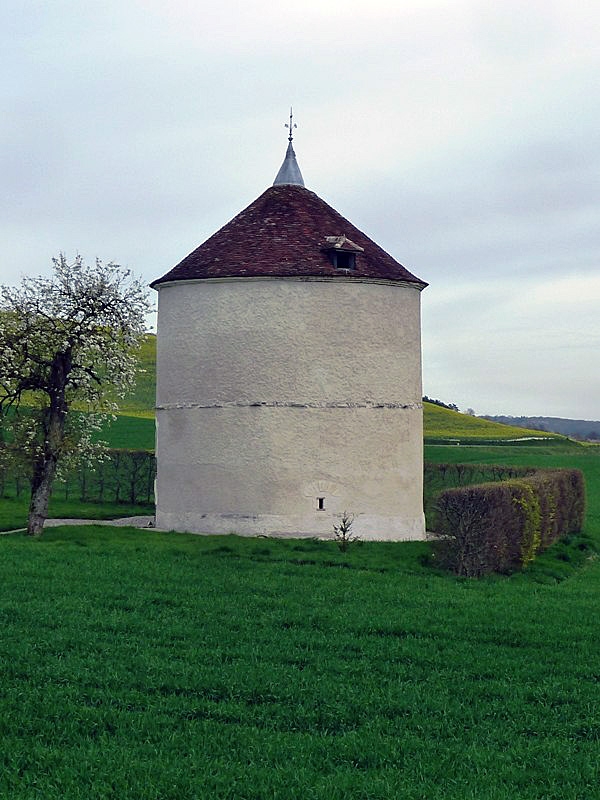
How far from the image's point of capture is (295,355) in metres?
28.7

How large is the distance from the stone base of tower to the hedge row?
4257 mm

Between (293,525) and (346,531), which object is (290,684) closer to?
(346,531)

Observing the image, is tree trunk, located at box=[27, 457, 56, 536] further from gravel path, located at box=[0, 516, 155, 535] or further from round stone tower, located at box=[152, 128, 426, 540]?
round stone tower, located at box=[152, 128, 426, 540]

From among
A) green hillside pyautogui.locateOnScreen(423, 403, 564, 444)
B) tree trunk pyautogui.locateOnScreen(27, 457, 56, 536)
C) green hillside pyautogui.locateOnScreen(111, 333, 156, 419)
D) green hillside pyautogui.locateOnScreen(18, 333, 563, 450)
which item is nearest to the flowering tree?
tree trunk pyautogui.locateOnScreen(27, 457, 56, 536)

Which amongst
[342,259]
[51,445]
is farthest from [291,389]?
[51,445]

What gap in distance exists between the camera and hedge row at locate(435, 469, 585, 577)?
23.1 metres

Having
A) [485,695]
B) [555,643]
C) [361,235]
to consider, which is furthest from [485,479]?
[485,695]

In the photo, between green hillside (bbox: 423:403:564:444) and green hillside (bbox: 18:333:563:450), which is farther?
green hillside (bbox: 423:403:564:444)

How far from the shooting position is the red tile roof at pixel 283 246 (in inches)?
1134

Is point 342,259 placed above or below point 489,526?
above

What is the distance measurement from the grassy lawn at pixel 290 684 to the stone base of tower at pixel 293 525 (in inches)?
246

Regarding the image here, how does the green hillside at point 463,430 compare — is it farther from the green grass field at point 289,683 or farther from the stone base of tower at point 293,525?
the green grass field at point 289,683

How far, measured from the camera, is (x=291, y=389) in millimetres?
28656

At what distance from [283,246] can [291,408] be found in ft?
14.9
